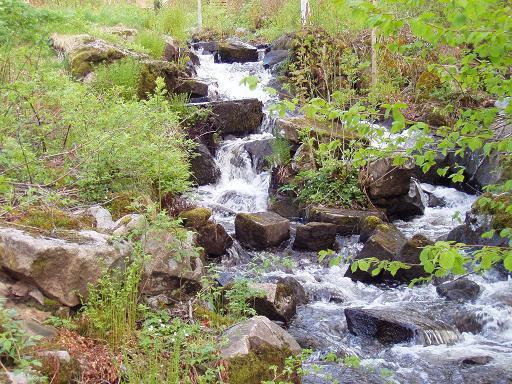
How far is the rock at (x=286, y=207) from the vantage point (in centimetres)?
1041

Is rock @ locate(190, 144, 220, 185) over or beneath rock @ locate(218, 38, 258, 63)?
beneath

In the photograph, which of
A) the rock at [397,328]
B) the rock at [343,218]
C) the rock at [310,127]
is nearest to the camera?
the rock at [397,328]

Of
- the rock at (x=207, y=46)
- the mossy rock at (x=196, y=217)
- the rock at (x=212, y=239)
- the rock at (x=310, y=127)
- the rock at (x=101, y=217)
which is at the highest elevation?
→ the rock at (x=207, y=46)

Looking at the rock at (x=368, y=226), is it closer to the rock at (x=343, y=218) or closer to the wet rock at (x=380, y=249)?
the rock at (x=343, y=218)

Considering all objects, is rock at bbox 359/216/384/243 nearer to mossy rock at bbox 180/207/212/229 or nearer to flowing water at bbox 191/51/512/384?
flowing water at bbox 191/51/512/384

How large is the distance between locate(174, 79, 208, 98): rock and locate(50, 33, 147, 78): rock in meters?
1.11

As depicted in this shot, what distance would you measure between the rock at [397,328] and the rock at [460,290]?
79 centimetres

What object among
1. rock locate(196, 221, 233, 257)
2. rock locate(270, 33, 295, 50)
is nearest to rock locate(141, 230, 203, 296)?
rock locate(196, 221, 233, 257)

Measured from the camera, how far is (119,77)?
10.4m

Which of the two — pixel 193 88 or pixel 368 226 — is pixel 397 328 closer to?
pixel 368 226

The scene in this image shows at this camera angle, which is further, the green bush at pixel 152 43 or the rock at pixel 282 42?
the rock at pixel 282 42

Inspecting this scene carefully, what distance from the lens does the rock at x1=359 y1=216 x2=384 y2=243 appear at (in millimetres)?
8906

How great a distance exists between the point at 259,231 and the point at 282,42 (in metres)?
10.3

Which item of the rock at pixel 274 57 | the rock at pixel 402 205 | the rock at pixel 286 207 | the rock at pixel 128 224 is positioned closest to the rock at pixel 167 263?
the rock at pixel 128 224
